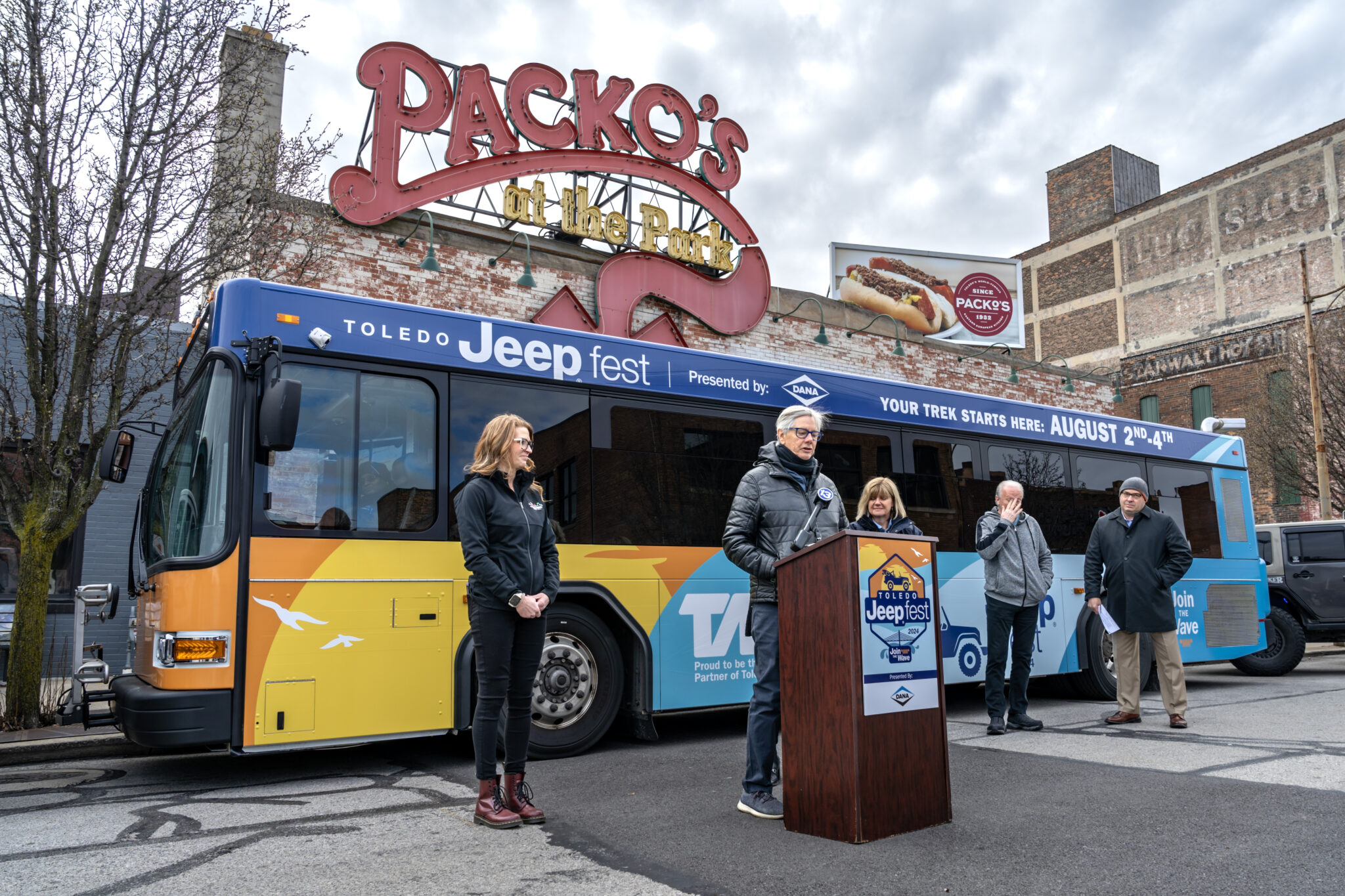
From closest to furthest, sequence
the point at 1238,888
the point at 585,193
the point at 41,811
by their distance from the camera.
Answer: the point at 1238,888 → the point at 41,811 → the point at 585,193

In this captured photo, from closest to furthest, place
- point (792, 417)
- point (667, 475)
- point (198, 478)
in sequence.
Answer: point (792, 417) → point (198, 478) → point (667, 475)

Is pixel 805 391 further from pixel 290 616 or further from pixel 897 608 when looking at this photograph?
pixel 290 616

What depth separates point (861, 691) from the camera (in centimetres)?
396

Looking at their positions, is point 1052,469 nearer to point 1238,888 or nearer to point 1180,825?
point 1180,825

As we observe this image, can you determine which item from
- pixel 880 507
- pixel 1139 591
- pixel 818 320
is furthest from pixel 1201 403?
pixel 880 507

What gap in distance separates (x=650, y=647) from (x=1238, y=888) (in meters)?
4.05

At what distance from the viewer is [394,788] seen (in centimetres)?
537

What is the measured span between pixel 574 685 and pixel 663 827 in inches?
85.7

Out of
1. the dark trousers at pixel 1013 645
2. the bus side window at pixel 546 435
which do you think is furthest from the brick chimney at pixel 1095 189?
the bus side window at pixel 546 435

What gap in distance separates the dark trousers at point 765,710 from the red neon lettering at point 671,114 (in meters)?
12.7

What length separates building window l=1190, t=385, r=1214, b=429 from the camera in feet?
111

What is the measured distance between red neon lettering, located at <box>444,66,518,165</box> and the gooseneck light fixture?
1.00 meters

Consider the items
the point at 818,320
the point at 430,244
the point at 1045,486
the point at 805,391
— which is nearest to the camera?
the point at 805,391

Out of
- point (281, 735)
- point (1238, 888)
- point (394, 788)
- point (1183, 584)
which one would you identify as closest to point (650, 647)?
point (394, 788)
